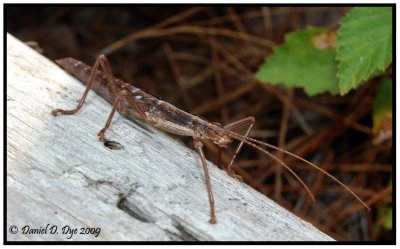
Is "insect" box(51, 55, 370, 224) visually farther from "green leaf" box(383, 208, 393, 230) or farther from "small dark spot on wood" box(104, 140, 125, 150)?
"green leaf" box(383, 208, 393, 230)

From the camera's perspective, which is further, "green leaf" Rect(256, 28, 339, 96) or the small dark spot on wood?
"green leaf" Rect(256, 28, 339, 96)

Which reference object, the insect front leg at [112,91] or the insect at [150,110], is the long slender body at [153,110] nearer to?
the insect at [150,110]

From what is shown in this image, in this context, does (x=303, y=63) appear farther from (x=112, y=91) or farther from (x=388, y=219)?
(x=112, y=91)

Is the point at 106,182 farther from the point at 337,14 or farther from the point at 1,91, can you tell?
the point at 337,14

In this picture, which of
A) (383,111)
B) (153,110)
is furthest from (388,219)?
(153,110)

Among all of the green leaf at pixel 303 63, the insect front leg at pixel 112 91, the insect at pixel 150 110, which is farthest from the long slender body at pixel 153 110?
the green leaf at pixel 303 63

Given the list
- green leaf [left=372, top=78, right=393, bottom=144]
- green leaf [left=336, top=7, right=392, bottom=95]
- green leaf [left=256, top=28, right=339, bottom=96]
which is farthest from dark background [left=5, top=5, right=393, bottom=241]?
green leaf [left=336, top=7, right=392, bottom=95]
